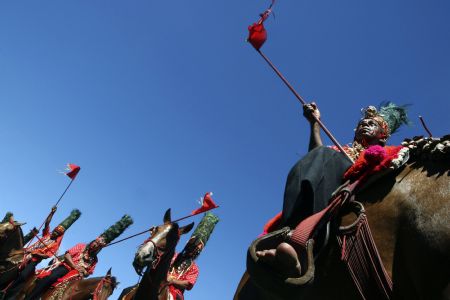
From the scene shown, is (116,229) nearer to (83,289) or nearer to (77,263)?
(77,263)

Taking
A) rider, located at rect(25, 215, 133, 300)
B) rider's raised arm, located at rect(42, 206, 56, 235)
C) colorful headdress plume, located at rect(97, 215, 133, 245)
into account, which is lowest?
rider, located at rect(25, 215, 133, 300)

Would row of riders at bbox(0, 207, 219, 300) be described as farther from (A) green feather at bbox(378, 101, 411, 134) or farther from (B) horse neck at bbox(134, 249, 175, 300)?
(A) green feather at bbox(378, 101, 411, 134)

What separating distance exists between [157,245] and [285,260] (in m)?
4.24

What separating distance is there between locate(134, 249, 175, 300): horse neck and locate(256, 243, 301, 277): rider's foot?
4142mm

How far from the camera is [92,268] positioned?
1442 centimetres

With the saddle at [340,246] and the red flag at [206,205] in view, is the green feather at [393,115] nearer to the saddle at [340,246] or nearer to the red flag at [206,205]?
the saddle at [340,246]

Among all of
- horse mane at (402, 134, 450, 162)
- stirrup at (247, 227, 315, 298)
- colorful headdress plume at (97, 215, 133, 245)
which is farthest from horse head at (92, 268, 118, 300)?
horse mane at (402, 134, 450, 162)

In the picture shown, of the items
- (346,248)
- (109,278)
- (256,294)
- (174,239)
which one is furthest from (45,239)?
(346,248)

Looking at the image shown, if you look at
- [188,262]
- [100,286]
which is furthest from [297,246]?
[188,262]

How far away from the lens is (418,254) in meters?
2.59

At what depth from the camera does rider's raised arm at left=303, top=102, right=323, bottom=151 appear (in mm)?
4387

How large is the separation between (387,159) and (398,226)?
0.60m

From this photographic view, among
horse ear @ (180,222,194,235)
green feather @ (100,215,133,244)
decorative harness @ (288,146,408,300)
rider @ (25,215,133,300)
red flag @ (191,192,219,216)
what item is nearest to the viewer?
decorative harness @ (288,146,408,300)

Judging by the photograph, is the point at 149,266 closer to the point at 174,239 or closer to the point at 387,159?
the point at 174,239
